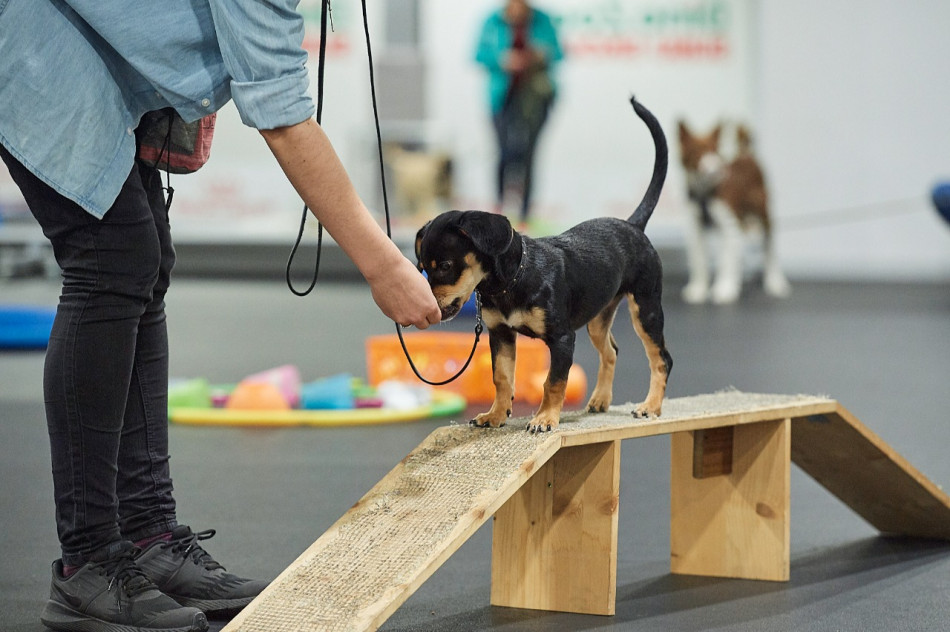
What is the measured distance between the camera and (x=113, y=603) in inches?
65.7

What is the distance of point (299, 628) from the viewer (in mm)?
1490

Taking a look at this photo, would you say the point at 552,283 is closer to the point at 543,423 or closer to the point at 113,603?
the point at 543,423

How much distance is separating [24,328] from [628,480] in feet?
11.6

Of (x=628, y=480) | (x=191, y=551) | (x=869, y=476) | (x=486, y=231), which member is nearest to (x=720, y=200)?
(x=628, y=480)

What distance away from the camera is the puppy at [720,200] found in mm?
7855

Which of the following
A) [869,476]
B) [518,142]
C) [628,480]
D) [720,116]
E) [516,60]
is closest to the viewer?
[869,476]

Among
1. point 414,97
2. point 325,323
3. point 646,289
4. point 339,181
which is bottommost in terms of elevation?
point 325,323

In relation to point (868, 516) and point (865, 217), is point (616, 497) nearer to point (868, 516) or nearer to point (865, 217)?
point (868, 516)

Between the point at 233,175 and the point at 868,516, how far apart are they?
26.1 ft

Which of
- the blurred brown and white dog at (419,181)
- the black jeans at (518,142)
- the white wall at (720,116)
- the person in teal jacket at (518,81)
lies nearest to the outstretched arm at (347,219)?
the person in teal jacket at (518,81)

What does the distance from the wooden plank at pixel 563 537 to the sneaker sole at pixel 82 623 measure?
1.72 feet

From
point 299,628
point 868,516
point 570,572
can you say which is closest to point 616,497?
point 570,572

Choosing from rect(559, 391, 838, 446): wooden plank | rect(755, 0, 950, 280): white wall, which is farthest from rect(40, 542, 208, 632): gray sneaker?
rect(755, 0, 950, 280): white wall

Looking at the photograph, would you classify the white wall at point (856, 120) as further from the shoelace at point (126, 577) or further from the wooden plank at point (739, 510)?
the shoelace at point (126, 577)
